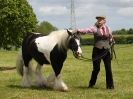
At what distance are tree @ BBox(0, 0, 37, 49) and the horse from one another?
8.99 meters

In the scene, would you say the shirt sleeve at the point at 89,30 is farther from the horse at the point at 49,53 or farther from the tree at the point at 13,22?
the tree at the point at 13,22

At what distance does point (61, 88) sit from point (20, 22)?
1108 cm

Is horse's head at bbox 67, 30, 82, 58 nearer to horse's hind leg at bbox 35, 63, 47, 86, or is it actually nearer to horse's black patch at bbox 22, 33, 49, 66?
horse's black patch at bbox 22, 33, 49, 66

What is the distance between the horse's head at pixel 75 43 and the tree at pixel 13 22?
1111cm

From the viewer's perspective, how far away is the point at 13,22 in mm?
24328

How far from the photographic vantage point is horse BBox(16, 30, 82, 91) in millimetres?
13508

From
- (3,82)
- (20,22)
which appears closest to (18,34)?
(20,22)

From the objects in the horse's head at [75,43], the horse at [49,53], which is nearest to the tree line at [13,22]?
the horse at [49,53]

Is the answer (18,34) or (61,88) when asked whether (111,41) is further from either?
(18,34)

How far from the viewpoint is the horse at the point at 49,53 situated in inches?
532

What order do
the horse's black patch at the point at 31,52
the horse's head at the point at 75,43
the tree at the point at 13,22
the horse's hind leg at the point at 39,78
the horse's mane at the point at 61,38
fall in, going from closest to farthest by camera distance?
1. the horse's head at the point at 75,43
2. the horse's mane at the point at 61,38
3. the horse's black patch at the point at 31,52
4. the horse's hind leg at the point at 39,78
5. the tree at the point at 13,22

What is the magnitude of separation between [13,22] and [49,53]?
10712 millimetres

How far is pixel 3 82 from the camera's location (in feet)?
54.9

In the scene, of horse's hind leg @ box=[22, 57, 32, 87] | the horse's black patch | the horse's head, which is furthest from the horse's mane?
horse's hind leg @ box=[22, 57, 32, 87]
